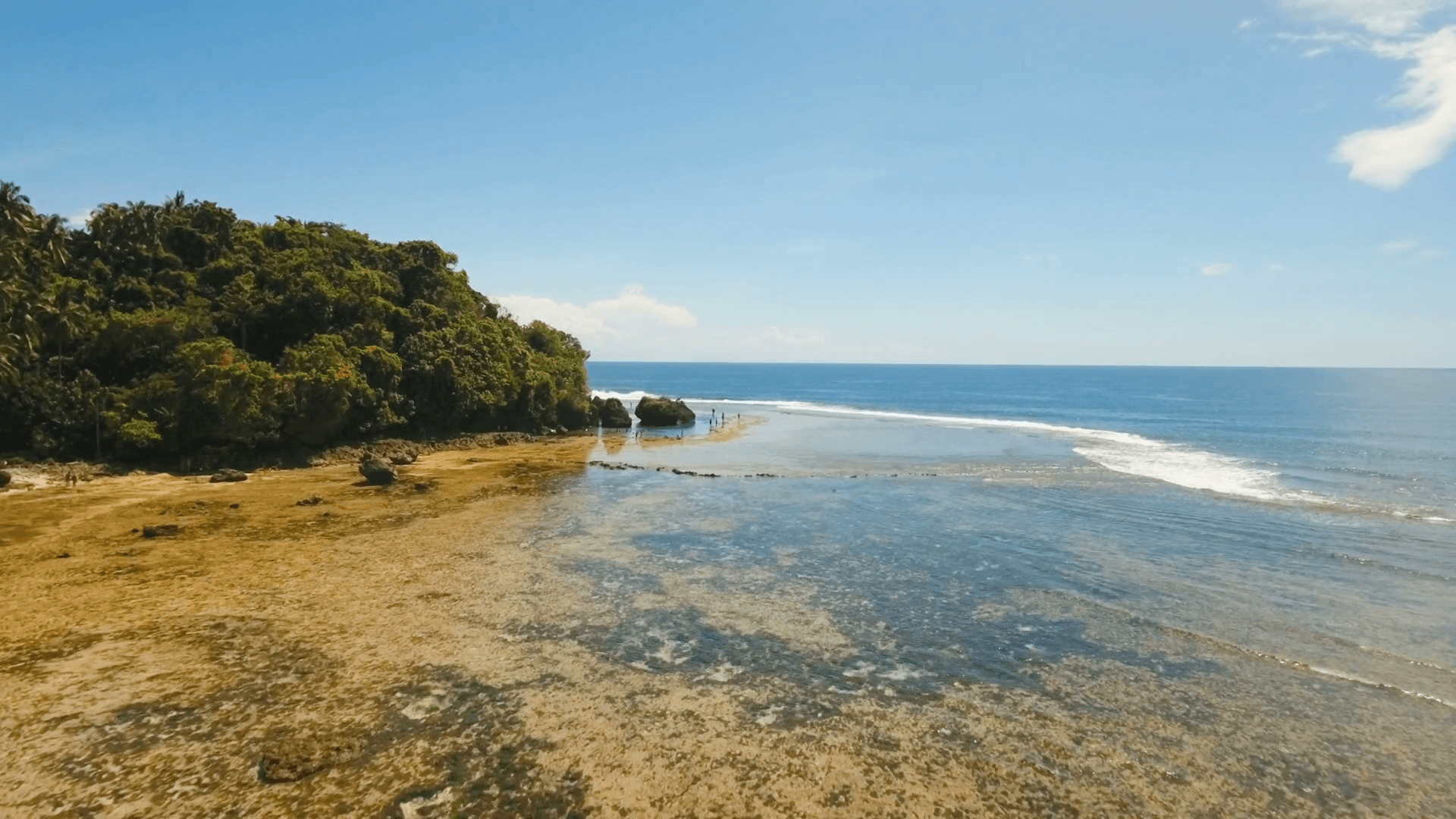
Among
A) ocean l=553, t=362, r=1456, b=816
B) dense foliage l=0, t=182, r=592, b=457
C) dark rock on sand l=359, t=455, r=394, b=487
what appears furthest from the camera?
dense foliage l=0, t=182, r=592, b=457

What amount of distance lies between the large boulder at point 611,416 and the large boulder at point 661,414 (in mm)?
2963

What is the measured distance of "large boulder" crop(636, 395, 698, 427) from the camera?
7881 centimetres

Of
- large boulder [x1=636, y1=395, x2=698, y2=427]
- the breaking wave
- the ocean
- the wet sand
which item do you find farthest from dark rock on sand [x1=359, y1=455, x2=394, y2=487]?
the breaking wave

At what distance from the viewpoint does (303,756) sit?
12.1 meters

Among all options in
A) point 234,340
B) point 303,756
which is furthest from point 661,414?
point 303,756

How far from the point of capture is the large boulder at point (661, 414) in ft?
259

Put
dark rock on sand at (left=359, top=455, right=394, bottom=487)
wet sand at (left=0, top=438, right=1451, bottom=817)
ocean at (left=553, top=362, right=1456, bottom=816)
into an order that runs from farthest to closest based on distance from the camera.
A: 1. dark rock on sand at (left=359, top=455, right=394, bottom=487)
2. ocean at (left=553, top=362, right=1456, bottom=816)
3. wet sand at (left=0, top=438, right=1451, bottom=817)

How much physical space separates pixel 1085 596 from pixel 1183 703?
23.2 feet

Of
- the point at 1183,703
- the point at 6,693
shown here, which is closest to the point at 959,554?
the point at 1183,703

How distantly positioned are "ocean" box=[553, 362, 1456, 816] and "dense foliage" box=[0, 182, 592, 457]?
16.6m

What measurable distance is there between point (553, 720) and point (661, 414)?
65.2 metres

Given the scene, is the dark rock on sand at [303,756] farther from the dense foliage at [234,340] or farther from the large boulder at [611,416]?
the large boulder at [611,416]

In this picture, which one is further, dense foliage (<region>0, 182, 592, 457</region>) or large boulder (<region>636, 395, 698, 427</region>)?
large boulder (<region>636, 395, 698, 427</region>)

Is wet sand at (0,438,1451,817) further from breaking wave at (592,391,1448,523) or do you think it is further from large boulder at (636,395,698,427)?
large boulder at (636,395,698,427)
